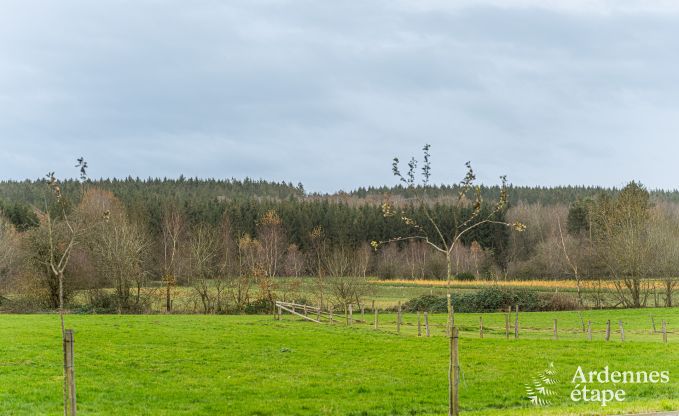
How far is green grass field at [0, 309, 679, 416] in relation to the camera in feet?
58.6

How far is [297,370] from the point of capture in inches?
955

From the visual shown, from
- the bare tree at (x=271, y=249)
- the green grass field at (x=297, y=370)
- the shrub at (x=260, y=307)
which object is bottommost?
the shrub at (x=260, y=307)

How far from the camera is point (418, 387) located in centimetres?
2067

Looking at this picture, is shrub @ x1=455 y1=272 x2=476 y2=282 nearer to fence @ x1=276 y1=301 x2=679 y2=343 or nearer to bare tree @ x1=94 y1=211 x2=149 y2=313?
fence @ x1=276 y1=301 x2=679 y2=343

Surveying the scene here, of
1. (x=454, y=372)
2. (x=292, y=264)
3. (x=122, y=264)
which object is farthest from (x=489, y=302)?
(x=454, y=372)

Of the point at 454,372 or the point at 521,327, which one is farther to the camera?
the point at 521,327

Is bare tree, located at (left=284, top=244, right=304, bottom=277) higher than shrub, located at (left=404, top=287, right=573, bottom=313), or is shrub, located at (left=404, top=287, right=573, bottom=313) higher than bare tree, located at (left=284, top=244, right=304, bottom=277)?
bare tree, located at (left=284, top=244, right=304, bottom=277)

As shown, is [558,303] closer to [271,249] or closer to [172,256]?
[271,249]

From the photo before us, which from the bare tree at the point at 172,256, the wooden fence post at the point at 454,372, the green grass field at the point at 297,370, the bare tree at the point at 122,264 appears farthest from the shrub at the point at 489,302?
the wooden fence post at the point at 454,372

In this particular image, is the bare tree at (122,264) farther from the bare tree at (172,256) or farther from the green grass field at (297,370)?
the green grass field at (297,370)

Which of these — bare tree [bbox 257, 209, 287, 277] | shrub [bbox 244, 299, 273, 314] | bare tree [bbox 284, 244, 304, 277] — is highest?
bare tree [bbox 257, 209, 287, 277]

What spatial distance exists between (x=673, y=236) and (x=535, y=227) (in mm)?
71689

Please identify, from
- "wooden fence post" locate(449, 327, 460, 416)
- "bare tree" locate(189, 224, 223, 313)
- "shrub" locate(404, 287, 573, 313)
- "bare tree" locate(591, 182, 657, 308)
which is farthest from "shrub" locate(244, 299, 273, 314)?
"wooden fence post" locate(449, 327, 460, 416)

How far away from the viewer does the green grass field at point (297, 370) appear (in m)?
17.9
